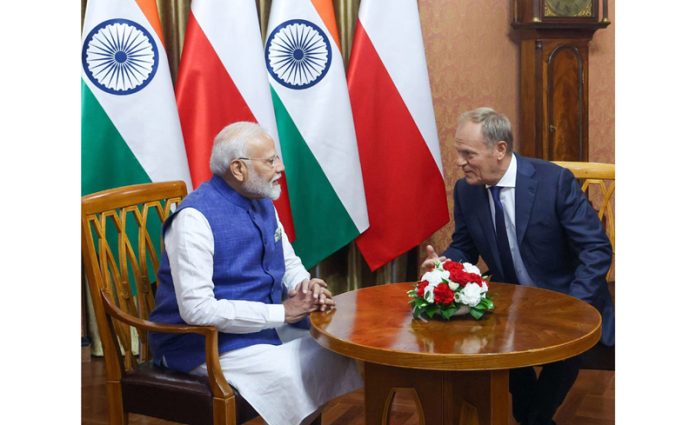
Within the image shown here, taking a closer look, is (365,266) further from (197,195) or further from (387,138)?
(197,195)

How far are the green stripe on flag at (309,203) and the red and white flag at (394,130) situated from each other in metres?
0.15

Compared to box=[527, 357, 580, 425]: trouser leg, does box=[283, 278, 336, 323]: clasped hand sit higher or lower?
higher

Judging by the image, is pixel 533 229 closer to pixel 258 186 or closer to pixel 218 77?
pixel 258 186

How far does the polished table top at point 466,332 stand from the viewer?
188 cm

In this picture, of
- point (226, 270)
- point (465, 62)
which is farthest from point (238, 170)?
point (465, 62)

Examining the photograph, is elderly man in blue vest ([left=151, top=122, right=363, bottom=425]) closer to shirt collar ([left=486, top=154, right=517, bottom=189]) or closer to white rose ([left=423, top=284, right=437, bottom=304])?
white rose ([left=423, top=284, right=437, bottom=304])

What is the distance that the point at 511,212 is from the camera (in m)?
2.80

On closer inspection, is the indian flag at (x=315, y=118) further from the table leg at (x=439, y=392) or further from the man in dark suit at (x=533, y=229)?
the table leg at (x=439, y=392)

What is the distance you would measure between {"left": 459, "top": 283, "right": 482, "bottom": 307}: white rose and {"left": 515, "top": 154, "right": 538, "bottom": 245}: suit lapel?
65 cm

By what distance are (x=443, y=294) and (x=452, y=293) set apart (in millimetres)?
24

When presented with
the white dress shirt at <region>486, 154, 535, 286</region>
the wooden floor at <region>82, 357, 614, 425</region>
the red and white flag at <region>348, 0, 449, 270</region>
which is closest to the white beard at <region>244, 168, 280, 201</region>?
the white dress shirt at <region>486, 154, 535, 286</region>

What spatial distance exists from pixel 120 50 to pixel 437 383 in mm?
Answer: 1991

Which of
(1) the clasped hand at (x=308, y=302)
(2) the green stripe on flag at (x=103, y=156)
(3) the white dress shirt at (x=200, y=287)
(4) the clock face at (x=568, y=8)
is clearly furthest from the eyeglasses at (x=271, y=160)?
(4) the clock face at (x=568, y=8)

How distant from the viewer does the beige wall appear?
4312mm
